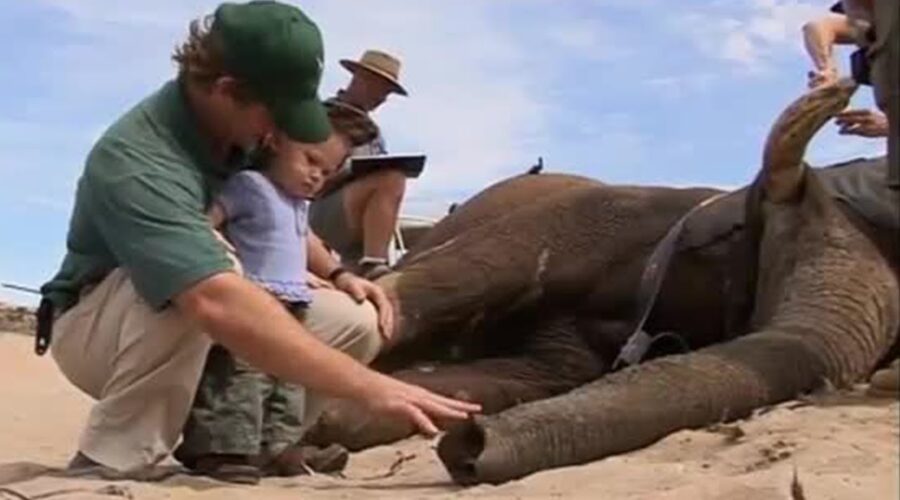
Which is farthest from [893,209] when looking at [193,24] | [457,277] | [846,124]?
[193,24]

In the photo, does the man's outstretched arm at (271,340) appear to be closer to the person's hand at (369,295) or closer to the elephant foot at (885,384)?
the person's hand at (369,295)

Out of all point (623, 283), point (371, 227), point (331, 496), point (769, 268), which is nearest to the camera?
point (331, 496)

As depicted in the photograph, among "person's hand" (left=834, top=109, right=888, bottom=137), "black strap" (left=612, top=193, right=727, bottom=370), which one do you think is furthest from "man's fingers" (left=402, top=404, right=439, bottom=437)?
"person's hand" (left=834, top=109, right=888, bottom=137)

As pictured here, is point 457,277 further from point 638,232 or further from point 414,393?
point 414,393

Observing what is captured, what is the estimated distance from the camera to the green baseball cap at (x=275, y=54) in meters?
4.09

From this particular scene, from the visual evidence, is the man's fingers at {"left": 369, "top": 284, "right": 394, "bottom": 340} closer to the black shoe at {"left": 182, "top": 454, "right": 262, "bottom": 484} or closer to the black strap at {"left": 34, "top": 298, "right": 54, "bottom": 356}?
the black shoe at {"left": 182, "top": 454, "right": 262, "bottom": 484}

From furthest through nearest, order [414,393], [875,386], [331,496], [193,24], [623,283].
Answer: [623,283], [875,386], [193,24], [331,496], [414,393]

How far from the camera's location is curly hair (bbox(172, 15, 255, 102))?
13.5 feet

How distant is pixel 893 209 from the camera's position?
5.88 meters

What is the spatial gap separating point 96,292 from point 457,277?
2609 millimetres

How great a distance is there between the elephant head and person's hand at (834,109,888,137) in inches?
9.1

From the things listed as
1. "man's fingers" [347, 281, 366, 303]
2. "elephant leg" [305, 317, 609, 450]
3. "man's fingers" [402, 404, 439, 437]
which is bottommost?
"elephant leg" [305, 317, 609, 450]

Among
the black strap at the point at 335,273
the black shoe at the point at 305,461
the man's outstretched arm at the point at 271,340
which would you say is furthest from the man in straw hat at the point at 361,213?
the man's outstretched arm at the point at 271,340

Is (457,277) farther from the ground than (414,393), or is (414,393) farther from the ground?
(414,393)
